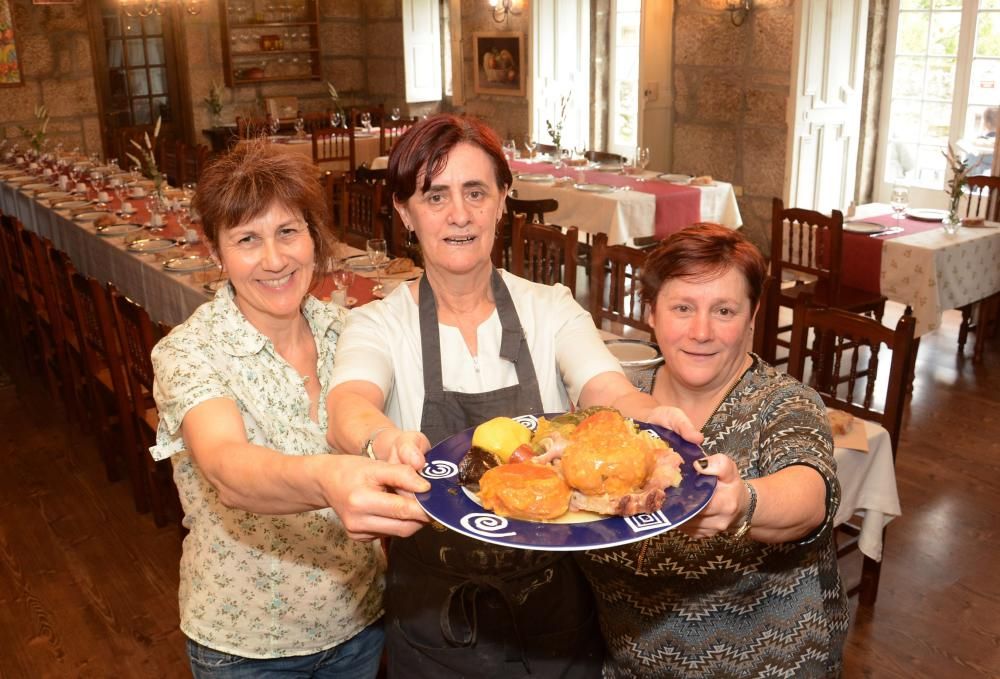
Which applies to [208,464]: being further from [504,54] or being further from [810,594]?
[504,54]

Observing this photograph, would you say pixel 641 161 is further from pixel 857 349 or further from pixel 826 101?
pixel 857 349

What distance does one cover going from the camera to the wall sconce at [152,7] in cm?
1043

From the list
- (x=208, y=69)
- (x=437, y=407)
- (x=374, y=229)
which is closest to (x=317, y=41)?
(x=208, y=69)

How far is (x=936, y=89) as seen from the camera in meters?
7.34

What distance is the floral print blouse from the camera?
1613mm

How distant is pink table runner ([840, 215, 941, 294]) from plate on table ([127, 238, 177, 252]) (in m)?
3.84

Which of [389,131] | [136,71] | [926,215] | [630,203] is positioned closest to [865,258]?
[926,215]

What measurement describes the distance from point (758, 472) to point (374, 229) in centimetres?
412

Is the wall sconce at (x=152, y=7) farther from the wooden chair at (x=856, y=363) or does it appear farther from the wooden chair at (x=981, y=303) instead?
the wooden chair at (x=856, y=363)

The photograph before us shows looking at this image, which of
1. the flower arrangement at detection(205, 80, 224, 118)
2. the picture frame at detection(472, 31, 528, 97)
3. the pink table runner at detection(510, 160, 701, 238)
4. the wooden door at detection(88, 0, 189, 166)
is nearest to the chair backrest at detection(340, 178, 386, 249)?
the pink table runner at detection(510, 160, 701, 238)

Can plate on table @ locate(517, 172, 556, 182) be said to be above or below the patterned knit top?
above

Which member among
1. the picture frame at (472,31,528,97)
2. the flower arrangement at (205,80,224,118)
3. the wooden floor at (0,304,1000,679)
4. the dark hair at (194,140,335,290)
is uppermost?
the picture frame at (472,31,528,97)

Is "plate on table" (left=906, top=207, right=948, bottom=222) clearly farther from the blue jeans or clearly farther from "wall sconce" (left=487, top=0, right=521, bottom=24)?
"wall sconce" (left=487, top=0, right=521, bottom=24)

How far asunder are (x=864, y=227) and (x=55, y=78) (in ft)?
28.2
